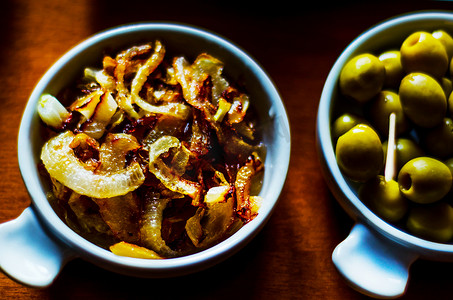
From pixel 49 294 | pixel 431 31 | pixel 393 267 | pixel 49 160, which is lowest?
pixel 49 294

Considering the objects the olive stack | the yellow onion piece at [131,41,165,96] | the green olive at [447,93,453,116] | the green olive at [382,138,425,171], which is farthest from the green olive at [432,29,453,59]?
the yellow onion piece at [131,41,165,96]

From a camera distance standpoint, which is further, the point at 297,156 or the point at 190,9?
the point at 190,9

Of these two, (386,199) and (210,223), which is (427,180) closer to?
(386,199)

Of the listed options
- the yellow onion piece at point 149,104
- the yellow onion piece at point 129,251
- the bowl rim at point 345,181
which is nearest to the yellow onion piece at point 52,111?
the yellow onion piece at point 149,104

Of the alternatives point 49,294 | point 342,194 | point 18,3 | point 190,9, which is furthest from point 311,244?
point 18,3

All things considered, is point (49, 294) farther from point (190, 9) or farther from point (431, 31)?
point (431, 31)

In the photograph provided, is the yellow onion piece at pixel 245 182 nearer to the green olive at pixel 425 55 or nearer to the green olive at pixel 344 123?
the green olive at pixel 344 123
